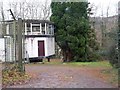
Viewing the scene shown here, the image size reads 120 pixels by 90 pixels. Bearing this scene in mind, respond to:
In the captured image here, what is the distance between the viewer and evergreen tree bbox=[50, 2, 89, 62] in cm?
1688

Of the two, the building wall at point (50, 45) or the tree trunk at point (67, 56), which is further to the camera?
the tree trunk at point (67, 56)

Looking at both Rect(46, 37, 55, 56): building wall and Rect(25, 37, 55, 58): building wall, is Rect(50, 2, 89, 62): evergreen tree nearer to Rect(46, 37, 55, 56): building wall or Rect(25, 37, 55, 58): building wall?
Rect(46, 37, 55, 56): building wall

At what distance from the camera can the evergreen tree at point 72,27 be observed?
1688 cm

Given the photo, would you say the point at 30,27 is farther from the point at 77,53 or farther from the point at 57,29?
the point at 77,53

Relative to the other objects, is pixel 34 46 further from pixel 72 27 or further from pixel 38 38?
pixel 72 27

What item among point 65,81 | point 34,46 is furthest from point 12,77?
point 34,46

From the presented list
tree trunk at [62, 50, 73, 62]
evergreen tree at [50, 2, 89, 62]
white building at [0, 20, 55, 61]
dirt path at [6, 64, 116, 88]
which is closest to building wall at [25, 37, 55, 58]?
white building at [0, 20, 55, 61]

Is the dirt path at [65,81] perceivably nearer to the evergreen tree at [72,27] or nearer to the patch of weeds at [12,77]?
the patch of weeds at [12,77]

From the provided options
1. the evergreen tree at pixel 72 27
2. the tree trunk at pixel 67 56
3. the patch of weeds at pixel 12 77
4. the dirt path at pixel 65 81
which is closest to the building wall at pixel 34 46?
the evergreen tree at pixel 72 27

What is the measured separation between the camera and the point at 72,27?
1688cm

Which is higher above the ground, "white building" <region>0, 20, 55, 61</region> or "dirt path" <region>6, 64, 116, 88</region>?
"white building" <region>0, 20, 55, 61</region>

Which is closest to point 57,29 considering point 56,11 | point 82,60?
point 56,11

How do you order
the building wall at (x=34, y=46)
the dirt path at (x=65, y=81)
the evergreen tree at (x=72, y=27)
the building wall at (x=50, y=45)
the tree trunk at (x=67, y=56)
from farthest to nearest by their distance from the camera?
the tree trunk at (x=67, y=56), the building wall at (x=50, y=45), the evergreen tree at (x=72, y=27), the building wall at (x=34, y=46), the dirt path at (x=65, y=81)

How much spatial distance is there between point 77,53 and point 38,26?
10.3 feet
